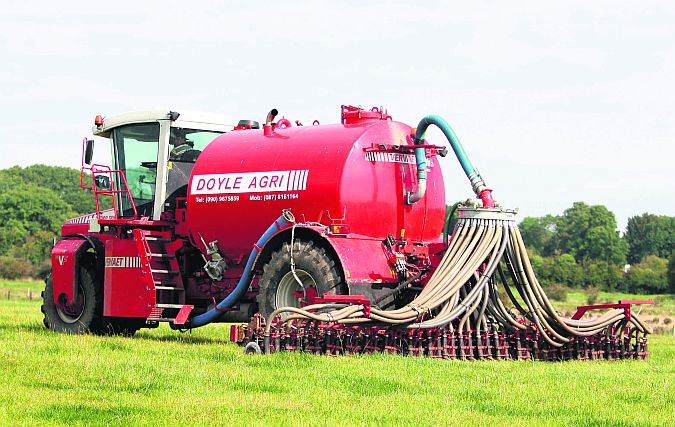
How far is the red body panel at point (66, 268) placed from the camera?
20.5 meters

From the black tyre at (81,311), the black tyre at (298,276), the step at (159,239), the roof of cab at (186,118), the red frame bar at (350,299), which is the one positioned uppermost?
the roof of cab at (186,118)

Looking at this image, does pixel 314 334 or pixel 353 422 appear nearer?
pixel 353 422

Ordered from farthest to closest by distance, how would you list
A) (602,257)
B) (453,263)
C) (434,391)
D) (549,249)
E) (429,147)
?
(549,249) < (602,257) < (429,147) < (453,263) < (434,391)

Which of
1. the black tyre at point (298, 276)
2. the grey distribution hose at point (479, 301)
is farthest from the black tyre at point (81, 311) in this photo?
the grey distribution hose at point (479, 301)

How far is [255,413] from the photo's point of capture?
10102 mm

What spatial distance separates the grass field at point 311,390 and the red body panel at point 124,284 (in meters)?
3.07

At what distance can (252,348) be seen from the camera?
49.4 ft

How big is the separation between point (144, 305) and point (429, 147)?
5.63m

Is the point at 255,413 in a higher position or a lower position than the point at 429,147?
lower

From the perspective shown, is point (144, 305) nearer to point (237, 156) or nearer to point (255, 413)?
point (237, 156)

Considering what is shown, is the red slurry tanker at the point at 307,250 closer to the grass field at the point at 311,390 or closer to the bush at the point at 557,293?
the grass field at the point at 311,390

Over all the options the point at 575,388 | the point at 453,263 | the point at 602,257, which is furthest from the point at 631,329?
the point at 602,257

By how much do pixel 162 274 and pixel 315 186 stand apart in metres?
3.75

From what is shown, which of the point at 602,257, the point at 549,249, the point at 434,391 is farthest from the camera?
the point at 549,249
